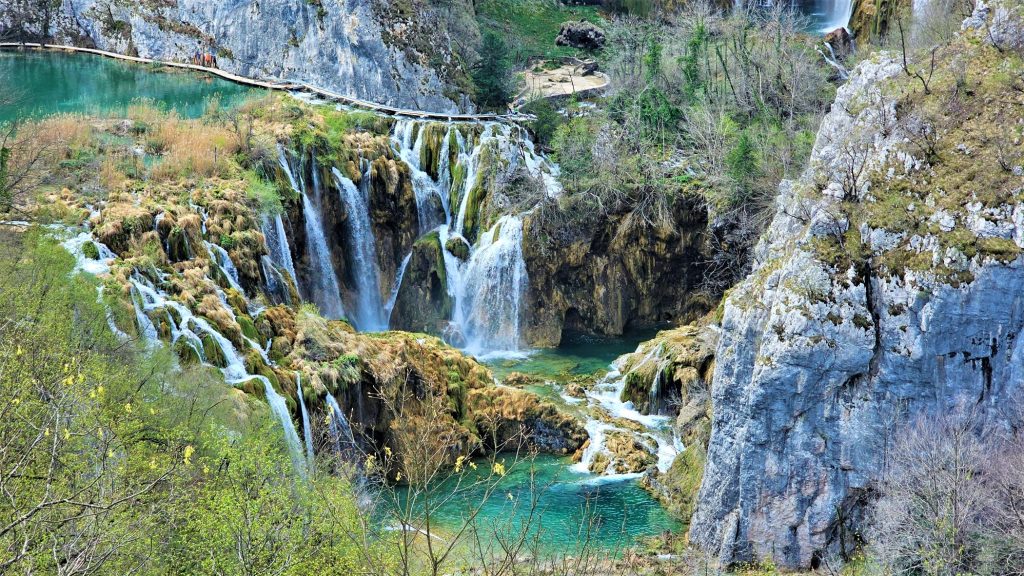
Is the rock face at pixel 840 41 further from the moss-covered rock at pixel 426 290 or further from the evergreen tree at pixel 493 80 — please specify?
the moss-covered rock at pixel 426 290

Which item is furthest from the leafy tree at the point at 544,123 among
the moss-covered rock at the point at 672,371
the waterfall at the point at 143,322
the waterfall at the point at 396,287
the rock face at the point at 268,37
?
the waterfall at the point at 143,322

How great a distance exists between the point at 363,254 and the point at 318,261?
104 inches

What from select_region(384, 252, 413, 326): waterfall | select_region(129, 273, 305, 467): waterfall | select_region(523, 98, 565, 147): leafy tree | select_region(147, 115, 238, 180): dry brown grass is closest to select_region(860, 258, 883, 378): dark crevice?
select_region(129, 273, 305, 467): waterfall

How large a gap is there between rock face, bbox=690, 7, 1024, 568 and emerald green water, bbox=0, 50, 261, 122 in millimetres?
26923

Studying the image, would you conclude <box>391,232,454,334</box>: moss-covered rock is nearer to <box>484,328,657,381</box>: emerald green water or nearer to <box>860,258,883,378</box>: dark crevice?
<box>484,328,657,381</box>: emerald green water

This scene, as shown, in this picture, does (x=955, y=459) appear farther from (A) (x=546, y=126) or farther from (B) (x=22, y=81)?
(B) (x=22, y=81)

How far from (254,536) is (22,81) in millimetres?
41041

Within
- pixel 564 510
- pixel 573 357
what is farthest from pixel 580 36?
pixel 564 510

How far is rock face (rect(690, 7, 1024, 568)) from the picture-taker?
71.3 feet

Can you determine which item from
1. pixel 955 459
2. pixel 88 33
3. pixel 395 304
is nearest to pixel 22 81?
pixel 88 33

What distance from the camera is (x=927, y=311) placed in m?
21.7

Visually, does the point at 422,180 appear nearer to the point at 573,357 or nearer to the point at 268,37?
Answer: the point at 573,357

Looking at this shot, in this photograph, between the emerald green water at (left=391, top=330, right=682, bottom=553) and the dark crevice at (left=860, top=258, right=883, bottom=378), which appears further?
the emerald green water at (left=391, top=330, right=682, bottom=553)

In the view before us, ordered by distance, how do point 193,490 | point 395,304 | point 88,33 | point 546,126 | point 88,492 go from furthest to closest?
point 88,33, point 546,126, point 395,304, point 193,490, point 88,492
